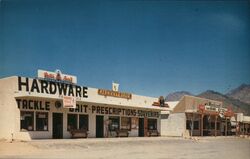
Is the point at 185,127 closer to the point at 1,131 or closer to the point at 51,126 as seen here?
the point at 51,126

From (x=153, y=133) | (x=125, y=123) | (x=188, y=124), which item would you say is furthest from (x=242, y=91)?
(x=125, y=123)

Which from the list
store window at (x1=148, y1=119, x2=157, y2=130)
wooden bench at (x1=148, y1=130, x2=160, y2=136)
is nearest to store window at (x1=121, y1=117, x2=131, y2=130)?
wooden bench at (x1=148, y1=130, x2=160, y2=136)

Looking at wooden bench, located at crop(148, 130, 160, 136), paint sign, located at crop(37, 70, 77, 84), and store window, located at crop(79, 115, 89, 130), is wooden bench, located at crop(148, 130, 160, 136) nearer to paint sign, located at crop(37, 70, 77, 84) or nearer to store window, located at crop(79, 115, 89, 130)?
store window, located at crop(79, 115, 89, 130)

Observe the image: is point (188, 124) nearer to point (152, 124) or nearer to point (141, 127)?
point (152, 124)

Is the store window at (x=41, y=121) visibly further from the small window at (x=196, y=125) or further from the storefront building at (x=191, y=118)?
the small window at (x=196, y=125)

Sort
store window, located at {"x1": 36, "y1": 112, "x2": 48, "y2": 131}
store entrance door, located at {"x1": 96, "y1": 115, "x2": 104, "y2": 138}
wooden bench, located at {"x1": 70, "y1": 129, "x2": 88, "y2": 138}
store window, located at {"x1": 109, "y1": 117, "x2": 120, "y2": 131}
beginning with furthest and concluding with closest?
store window, located at {"x1": 109, "y1": 117, "x2": 120, "y2": 131}
store entrance door, located at {"x1": 96, "y1": 115, "x2": 104, "y2": 138}
wooden bench, located at {"x1": 70, "y1": 129, "x2": 88, "y2": 138}
store window, located at {"x1": 36, "y1": 112, "x2": 48, "y2": 131}

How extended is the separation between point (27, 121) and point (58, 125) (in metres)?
3.12

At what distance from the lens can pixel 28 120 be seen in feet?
81.5

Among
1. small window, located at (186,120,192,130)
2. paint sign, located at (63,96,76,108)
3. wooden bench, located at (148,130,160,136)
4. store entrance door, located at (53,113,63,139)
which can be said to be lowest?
wooden bench, located at (148,130,160,136)

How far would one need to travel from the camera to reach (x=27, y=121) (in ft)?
81.1

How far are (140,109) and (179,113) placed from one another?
814 centimetres

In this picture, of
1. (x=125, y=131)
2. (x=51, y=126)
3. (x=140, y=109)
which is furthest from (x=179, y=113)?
(x=51, y=126)

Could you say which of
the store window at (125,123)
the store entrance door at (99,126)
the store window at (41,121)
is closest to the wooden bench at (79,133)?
the store entrance door at (99,126)

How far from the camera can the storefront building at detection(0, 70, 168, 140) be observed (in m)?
24.2
